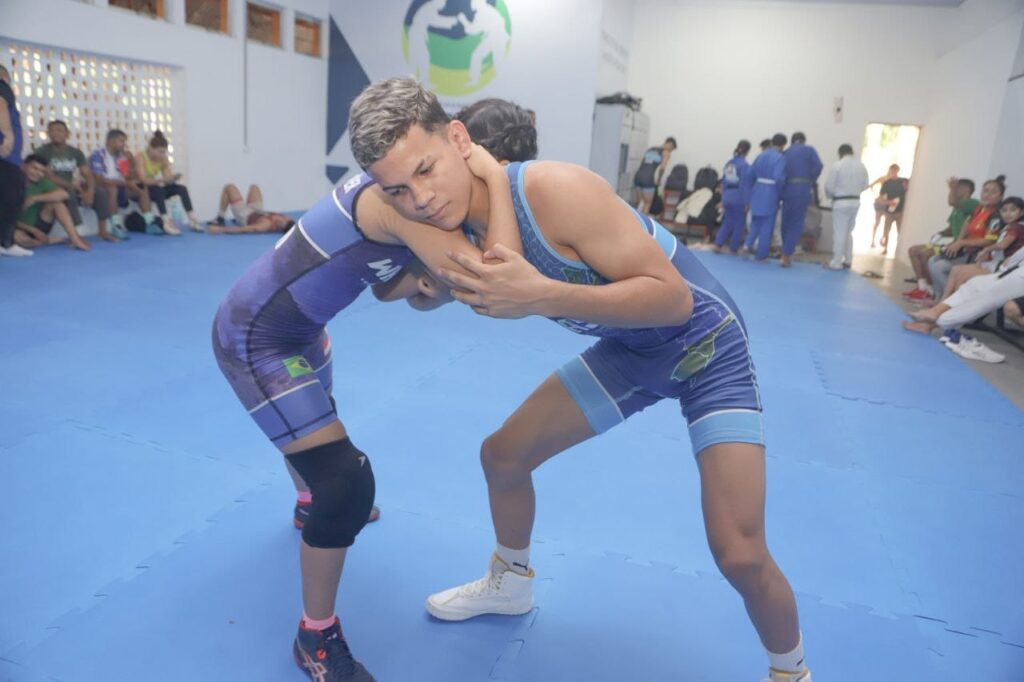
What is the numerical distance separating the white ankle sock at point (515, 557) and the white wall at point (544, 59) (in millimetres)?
10269

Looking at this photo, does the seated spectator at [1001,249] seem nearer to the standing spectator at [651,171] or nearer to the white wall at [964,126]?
the white wall at [964,126]

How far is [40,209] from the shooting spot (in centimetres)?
754

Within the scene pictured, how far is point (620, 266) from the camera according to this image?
149cm

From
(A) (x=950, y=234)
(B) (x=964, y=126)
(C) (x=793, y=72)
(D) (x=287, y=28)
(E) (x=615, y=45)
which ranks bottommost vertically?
(A) (x=950, y=234)

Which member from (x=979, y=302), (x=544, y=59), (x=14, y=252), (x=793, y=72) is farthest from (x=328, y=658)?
(x=793, y=72)

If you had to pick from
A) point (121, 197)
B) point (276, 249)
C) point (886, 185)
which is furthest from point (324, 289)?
point (886, 185)

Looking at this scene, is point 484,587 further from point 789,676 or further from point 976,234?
point 976,234

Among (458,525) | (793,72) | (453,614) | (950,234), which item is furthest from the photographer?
(793,72)

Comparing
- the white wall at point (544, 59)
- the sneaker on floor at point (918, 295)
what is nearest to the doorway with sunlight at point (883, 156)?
the sneaker on floor at point (918, 295)

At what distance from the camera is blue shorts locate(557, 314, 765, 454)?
173 cm

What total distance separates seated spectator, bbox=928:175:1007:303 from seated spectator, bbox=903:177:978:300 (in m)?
0.39

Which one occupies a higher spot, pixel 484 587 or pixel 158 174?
pixel 158 174

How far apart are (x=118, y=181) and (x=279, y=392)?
7.93 metres

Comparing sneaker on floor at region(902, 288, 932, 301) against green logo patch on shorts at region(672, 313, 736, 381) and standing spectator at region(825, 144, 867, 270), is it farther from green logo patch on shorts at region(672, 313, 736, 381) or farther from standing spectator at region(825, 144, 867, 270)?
green logo patch on shorts at region(672, 313, 736, 381)
